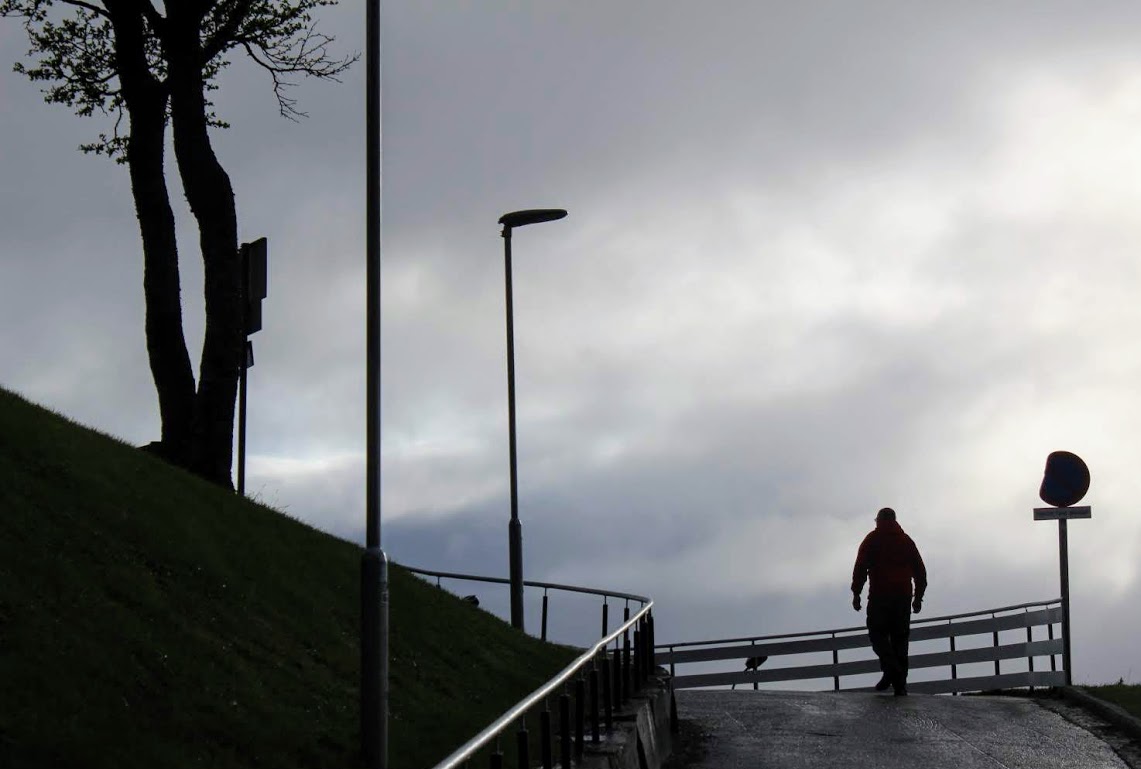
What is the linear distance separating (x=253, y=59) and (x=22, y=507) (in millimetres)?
14972

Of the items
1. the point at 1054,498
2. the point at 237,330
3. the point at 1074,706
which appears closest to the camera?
the point at 1074,706

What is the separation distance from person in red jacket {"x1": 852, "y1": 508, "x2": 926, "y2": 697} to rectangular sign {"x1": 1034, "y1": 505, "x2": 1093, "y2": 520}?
220 cm

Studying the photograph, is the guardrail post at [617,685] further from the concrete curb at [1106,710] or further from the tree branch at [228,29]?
the tree branch at [228,29]

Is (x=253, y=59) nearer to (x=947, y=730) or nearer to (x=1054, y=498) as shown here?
(x=1054, y=498)

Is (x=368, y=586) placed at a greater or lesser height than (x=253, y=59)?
lesser

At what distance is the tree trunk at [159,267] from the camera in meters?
23.1

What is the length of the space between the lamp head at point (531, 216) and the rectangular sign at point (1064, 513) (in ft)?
30.7

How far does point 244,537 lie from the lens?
16.8 m

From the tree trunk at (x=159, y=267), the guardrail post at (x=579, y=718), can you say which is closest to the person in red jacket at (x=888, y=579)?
the guardrail post at (x=579, y=718)

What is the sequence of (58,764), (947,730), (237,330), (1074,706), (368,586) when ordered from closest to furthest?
(58,764) → (368,586) → (947,730) → (1074,706) → (237,330)

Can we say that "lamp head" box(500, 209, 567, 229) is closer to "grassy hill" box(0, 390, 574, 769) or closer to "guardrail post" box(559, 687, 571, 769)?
"grassy hill" box(0, 390, 574, 769)

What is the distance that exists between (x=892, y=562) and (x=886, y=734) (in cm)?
371

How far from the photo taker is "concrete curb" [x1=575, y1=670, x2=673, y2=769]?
1099 centimetres

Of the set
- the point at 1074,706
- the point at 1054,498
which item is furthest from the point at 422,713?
the point at 1054,498
